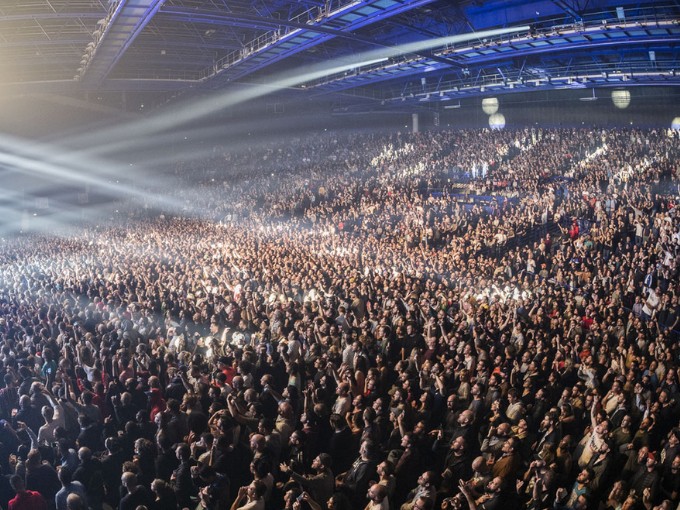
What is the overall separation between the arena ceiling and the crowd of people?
5.00 m

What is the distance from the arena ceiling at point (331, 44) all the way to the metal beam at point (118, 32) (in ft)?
0.21

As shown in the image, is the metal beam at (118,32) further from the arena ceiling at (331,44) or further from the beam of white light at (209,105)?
the beam of white light at (209,105)

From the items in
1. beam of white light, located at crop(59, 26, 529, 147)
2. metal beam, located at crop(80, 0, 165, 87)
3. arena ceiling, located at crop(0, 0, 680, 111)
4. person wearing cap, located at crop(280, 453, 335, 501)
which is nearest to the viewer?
person wearing cap, located at crop(280, 453, 335, 501)

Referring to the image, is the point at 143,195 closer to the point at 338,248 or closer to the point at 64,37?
the point at 64,37

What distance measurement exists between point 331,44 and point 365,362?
1844 cm

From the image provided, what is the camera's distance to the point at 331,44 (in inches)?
829

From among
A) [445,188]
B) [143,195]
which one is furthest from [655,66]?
[143,195]

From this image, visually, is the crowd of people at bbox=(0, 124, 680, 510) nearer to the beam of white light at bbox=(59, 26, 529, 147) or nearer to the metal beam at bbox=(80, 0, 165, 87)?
the metal beam at bbox=(80, 0, 165, 87)

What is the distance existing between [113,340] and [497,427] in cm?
583

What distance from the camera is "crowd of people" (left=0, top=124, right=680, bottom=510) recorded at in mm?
3861

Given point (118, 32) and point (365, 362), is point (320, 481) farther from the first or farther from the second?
point (118, 32)

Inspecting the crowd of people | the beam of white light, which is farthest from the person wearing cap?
the beam of white light

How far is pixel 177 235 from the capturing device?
17.7 meters

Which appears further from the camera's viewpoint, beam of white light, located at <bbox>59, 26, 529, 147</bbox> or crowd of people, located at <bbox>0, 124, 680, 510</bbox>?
beam of white light, located at <bbox>59, 26, 529, 147</bbox>
